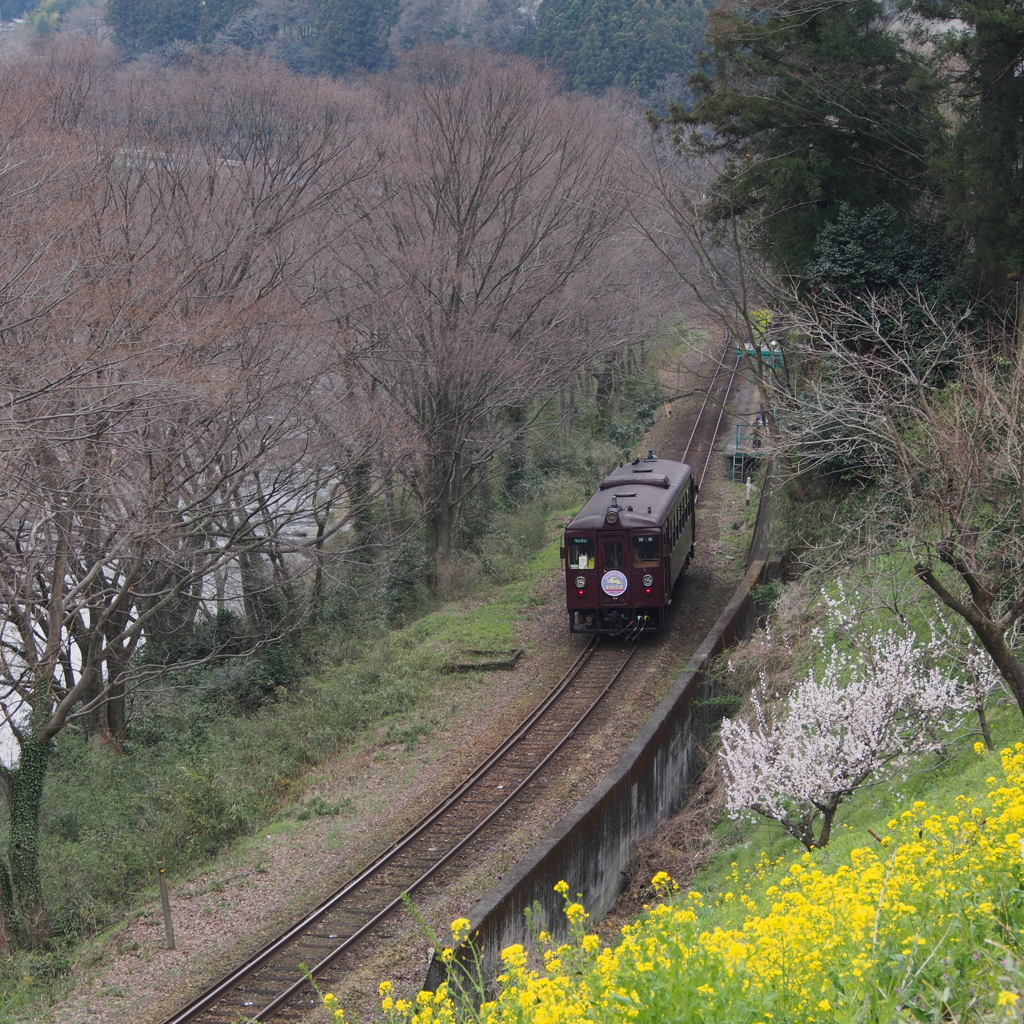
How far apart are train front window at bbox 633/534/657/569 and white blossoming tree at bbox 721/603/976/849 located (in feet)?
21.8

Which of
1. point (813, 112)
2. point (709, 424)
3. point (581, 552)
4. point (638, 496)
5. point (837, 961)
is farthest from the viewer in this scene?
point (709, 424)

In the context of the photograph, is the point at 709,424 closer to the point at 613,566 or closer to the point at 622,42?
the point at 613,566

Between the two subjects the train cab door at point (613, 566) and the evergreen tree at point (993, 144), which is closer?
the evergreen tree at point (993, 144)

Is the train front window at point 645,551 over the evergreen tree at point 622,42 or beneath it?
beneath

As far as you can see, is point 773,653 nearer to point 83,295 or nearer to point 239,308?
point 239,308

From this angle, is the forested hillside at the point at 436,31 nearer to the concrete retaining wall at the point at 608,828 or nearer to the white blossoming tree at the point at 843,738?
the concrete retaining wall at the point at 608,828

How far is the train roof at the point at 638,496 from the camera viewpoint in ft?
59.7

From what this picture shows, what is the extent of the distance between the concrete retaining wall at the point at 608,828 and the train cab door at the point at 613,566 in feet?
5.62

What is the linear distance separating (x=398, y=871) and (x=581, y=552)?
25.3ft

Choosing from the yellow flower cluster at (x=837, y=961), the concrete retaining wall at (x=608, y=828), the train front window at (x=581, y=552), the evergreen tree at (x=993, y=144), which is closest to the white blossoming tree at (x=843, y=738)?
the concrete retaining wall at (x=608, y=828)

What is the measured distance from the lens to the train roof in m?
18.2

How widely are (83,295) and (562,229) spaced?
1308 cm

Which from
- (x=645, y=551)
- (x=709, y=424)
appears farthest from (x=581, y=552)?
(x=709, y=424)

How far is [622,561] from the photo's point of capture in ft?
60.3
